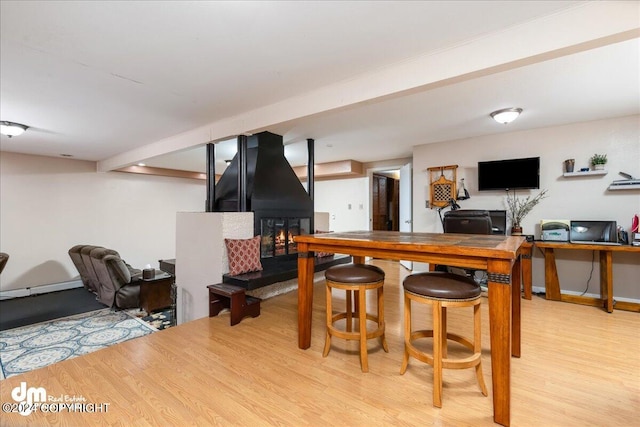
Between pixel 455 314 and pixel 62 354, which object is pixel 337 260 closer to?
pixel 455 314

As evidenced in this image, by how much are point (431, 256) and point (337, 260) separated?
293 cm

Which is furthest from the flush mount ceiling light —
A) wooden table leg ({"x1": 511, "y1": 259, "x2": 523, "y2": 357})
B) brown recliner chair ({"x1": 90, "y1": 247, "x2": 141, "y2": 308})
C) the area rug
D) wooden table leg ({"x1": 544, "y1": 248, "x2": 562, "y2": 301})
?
brown recliner chair ({"x1": 90, "y1": 247, "x2": 141, "y2": 308})

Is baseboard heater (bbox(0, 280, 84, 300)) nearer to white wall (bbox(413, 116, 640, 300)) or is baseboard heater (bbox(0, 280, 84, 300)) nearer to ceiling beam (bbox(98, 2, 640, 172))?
ceiling beam (bbox(98, 2, 640, 172))

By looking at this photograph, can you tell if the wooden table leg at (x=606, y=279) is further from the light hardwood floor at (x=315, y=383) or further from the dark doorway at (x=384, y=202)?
the dark doorway at (x=384, y=202)

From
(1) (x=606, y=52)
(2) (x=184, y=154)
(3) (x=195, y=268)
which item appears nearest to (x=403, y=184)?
(1) (x=606, y=52)

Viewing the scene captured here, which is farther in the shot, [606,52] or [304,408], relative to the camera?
[606,52]

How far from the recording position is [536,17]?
68.4 inches

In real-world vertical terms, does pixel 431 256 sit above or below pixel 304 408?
above

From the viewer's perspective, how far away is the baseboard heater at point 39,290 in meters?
5.24

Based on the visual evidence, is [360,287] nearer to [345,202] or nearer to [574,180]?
[574,180]

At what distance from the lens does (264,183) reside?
381 centimetres

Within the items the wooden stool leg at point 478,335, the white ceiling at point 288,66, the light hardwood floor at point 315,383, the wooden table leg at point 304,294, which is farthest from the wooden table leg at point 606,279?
the wooden table leg at point 304,294

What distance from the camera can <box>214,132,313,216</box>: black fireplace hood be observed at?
3.74 meters

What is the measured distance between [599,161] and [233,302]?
15.2 feet
